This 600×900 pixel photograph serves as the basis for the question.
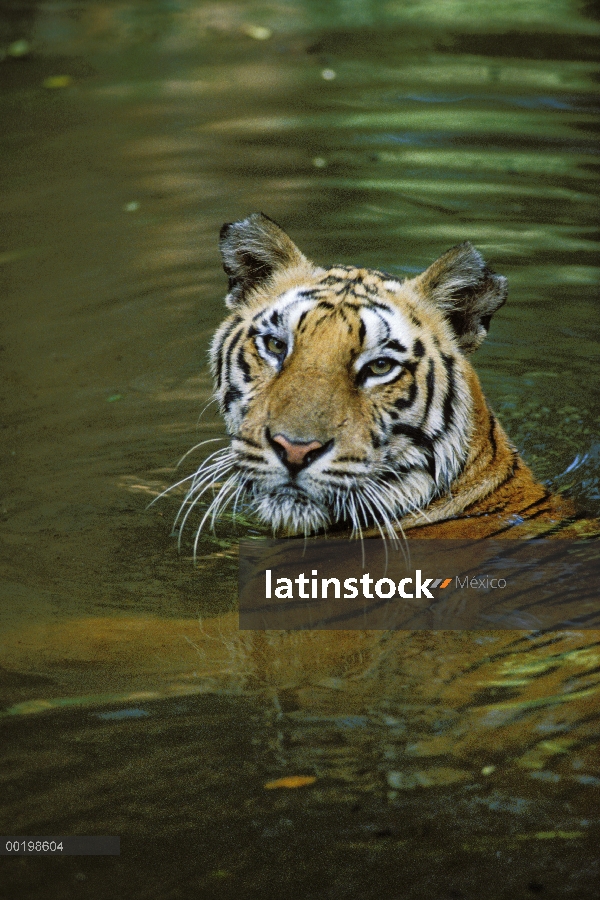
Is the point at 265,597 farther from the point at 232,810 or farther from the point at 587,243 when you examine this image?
the point at 587,243

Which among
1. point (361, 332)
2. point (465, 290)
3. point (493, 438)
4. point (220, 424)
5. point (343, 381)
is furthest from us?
point (220, 424)

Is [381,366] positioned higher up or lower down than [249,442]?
higher up

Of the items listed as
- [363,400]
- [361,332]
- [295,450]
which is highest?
[361,332]

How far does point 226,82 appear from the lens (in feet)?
28.8

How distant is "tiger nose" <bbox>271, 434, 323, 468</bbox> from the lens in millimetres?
3438

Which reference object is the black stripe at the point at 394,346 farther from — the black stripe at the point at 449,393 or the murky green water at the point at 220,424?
the murky green water at the point at 220,424

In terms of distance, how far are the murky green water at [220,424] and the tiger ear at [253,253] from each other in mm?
905

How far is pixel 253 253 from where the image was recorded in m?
4.07

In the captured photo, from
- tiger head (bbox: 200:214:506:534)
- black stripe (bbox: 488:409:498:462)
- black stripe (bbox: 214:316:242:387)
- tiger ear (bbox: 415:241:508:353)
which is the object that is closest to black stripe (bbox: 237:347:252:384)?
tiger head (bbox: 200:214:506:534)

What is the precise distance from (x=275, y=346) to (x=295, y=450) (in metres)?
0.51

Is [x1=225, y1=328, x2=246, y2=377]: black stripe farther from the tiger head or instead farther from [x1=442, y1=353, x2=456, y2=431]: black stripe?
[x1=442, y1=353, x2=456, y2=431]: black stripe


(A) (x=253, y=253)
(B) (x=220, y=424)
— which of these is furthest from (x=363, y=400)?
→ (B) (x=220, y=424)

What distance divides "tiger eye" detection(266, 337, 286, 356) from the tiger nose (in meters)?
0.43

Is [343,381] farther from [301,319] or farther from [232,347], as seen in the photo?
[232,347]
